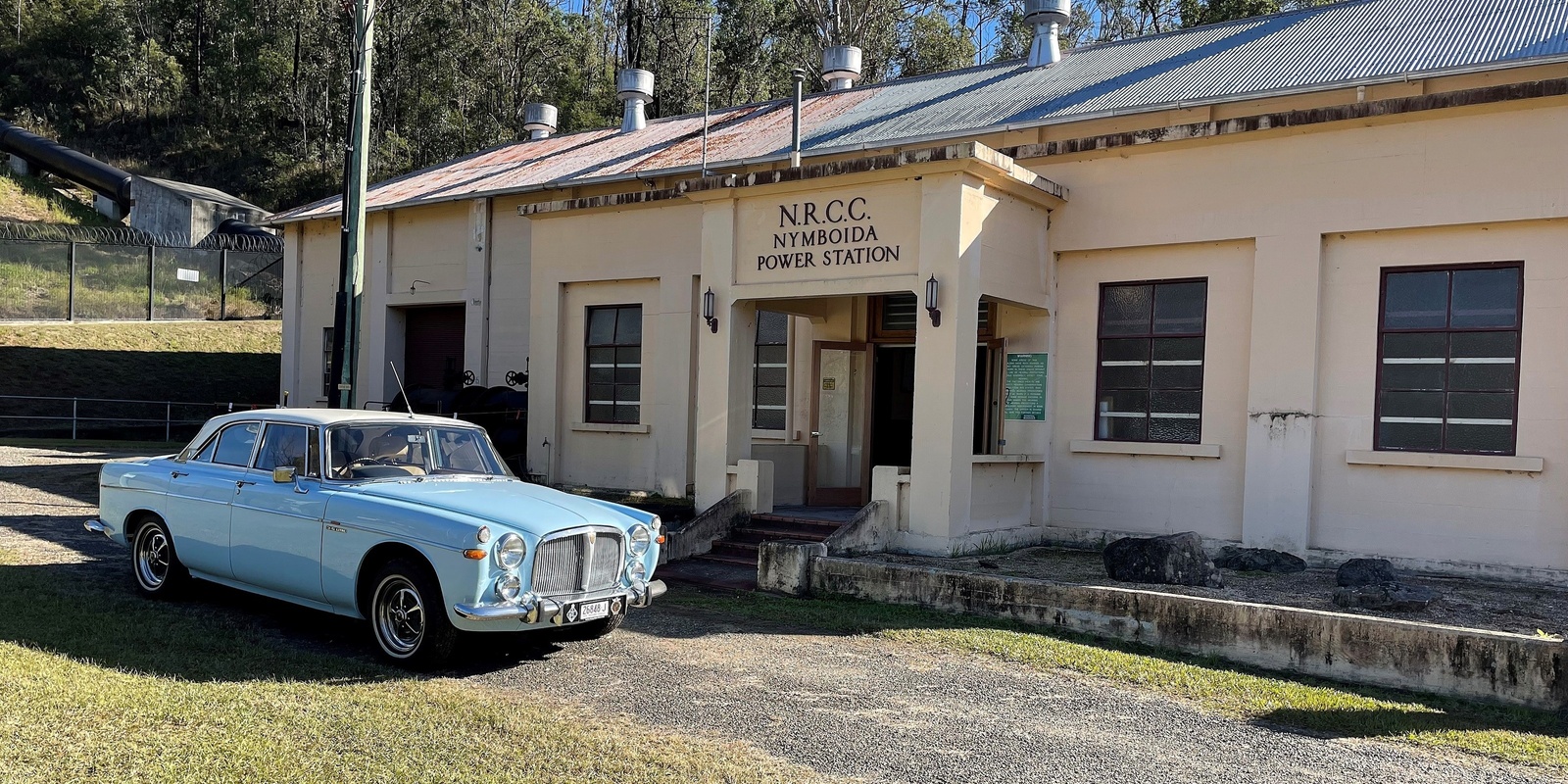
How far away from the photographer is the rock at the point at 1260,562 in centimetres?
1130

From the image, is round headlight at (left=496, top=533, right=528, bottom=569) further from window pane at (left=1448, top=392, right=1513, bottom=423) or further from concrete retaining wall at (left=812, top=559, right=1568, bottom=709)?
window pane at (left=1448, top=392, right=1513, bottom=423)

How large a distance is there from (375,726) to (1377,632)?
20.4 ft

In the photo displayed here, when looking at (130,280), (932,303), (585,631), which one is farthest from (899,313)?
(130,280)

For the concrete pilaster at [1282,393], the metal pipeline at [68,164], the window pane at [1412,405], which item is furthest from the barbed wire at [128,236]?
the window pane at [1412,405]

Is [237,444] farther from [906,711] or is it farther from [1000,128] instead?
[1000,128]

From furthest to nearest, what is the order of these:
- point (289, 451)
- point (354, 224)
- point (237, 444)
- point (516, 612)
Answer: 1. point (354, 224)
2. point (237, 444)
3. point (289, 451)
4. point (516, 612)

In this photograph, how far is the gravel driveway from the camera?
605cm

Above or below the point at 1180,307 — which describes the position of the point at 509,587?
below

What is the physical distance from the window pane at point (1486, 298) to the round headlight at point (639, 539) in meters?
7.90

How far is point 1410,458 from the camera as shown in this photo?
11.2 meters

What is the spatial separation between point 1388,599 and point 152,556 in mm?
9275

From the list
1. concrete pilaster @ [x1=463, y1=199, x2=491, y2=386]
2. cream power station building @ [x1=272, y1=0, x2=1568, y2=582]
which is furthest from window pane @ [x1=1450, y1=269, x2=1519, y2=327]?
concrete pilaster @ [x1=463, y1=199, x2=491, y2=386]

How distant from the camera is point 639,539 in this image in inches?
319

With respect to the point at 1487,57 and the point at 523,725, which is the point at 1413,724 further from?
the point at 1487,57
